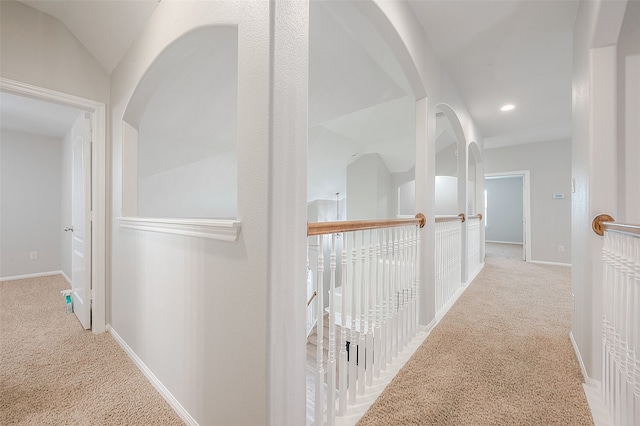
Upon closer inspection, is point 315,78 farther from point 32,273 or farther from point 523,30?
point 32,273

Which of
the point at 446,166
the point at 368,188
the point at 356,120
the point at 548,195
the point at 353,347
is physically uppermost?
the point at 356,120

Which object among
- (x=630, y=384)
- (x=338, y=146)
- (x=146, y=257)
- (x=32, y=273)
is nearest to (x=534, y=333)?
(x=630, y=384)

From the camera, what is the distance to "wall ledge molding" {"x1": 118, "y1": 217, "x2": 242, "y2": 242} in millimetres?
1040

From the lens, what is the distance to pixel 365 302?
5.08 ft

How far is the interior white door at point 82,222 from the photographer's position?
2.31 m

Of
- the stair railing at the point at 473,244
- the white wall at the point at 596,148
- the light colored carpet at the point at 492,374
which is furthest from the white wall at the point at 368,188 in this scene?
the white wall at the point at 596,148

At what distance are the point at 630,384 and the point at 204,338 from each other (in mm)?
1806

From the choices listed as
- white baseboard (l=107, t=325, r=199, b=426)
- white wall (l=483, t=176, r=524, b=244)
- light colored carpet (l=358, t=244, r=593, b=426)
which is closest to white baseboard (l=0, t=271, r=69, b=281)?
white baseboard (l=107, t=325, r=199, b=426)

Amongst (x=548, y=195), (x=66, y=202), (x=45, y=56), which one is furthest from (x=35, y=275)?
(x=548, y=195)

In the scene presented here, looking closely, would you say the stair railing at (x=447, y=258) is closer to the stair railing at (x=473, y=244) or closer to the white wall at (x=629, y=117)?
the stair railing at (x=473, y=244)

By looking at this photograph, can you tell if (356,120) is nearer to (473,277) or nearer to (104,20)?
(473,277)

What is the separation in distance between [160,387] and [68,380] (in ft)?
2.18

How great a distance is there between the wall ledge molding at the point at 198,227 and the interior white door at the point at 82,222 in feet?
3.24

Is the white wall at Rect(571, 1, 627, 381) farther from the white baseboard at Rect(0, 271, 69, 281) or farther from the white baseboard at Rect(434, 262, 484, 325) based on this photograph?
the white baseboard at Rect(0, 271, 69, 281)
